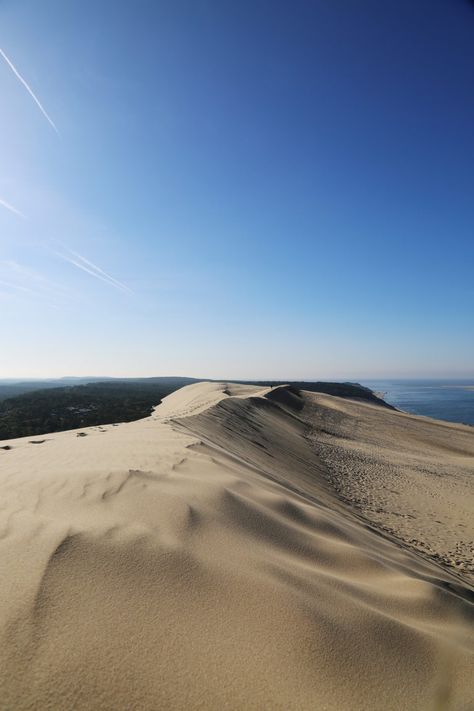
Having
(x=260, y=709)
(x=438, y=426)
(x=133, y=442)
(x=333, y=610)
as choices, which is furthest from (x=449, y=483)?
(x=438, y=426)

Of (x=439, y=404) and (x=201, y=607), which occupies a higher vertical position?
(x=201, y=607)

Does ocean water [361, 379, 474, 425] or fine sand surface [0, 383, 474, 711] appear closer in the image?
fine sand surface [0, 383, 474, 711]

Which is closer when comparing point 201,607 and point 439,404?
point 201,607

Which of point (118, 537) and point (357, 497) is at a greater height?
point (118, 537)

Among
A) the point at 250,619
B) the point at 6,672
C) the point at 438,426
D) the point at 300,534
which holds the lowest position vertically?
the point at 438,426

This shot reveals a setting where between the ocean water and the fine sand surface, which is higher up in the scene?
the fine sand surface

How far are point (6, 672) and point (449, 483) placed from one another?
509 inches

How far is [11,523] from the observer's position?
2.72 m

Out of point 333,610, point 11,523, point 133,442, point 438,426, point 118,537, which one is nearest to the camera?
point 333,610

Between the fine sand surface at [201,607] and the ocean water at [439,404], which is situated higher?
the fine sand surface at [201,607]

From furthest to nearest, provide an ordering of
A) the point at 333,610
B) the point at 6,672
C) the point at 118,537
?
the point at 118,537 → the point at 333,610 → the point at 6,672

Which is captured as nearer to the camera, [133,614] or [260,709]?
[260,709]

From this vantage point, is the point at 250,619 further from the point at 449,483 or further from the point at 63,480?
the point at 449,483

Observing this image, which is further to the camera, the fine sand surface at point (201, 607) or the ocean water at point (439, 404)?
the ocean water at point (439, 404)
